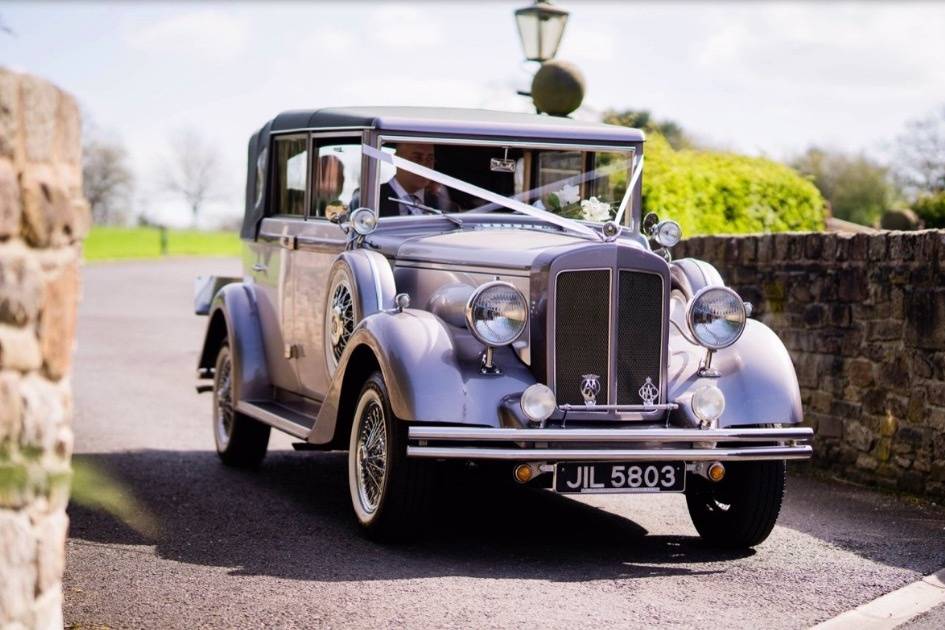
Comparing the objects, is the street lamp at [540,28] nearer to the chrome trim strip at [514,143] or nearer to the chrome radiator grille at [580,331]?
the chrome trim strip at [514,143]

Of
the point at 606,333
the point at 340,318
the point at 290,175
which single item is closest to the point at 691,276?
the point at 606,333

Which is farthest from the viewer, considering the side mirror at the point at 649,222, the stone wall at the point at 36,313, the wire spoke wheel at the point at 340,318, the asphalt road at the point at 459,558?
the side mirror at the point at 649,222

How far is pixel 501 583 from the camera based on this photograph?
19.2 ft

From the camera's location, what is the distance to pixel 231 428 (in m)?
9.15

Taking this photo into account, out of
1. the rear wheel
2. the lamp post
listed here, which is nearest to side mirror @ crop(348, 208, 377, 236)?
the rear wheel

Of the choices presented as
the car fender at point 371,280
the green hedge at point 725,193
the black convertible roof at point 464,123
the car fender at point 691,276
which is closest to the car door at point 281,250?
the black convertible roof at point 464,123

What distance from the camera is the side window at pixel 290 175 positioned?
8562 mm

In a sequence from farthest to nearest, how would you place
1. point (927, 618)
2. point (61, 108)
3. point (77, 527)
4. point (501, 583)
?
1. point (77, 527)
2. point (501, 583)
3. point (927, 618)
4. point (61, 108)

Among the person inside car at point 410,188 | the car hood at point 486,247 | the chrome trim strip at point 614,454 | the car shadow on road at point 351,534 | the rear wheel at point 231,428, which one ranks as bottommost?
the car shadow on road at point 351,534

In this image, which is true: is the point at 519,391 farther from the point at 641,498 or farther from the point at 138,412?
the point at 138,412

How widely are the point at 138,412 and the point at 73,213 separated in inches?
322

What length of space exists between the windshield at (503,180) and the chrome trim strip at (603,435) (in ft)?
6.16

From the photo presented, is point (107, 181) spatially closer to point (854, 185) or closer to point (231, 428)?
point (854, 185)

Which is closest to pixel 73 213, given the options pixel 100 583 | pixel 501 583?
pixel 100 583
